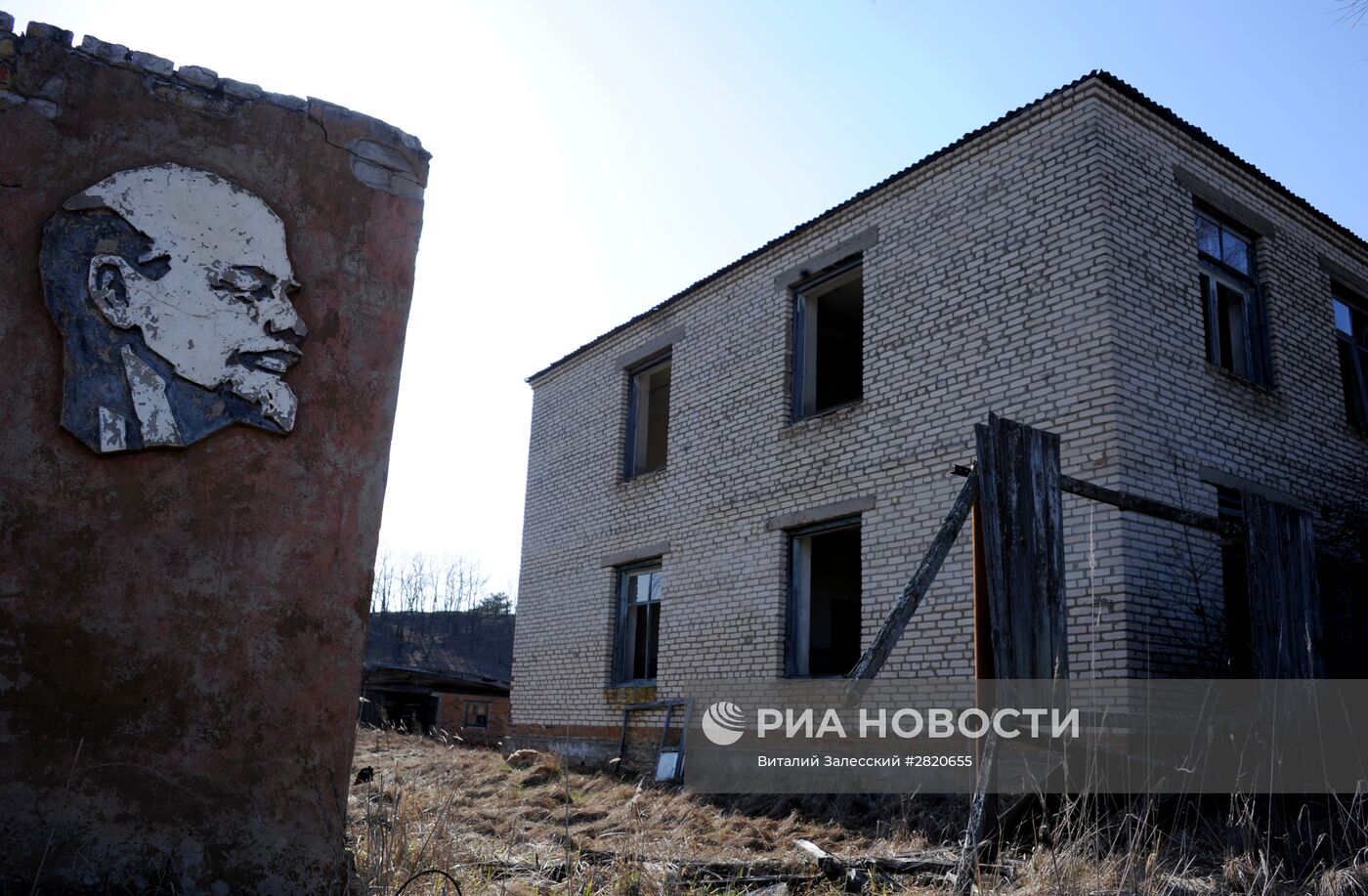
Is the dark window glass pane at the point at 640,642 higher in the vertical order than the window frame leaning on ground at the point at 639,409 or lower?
lower

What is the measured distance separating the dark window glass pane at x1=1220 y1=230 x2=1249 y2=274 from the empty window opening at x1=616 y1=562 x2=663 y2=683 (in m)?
6.71

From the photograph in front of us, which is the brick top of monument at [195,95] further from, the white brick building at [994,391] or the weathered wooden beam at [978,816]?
the white brick building at [994,391]

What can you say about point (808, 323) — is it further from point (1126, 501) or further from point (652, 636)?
point (1126, 501)

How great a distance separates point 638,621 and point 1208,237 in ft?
24.3

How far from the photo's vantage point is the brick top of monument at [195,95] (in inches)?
139

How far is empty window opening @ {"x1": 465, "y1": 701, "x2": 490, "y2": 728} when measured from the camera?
19078mm

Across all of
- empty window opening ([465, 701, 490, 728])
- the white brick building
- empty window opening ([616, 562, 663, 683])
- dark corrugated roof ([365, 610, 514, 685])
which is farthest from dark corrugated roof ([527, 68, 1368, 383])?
dark corrugated roof ([365, 610, 514, 685])

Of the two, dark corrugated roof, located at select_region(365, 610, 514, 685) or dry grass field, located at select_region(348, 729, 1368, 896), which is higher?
dark corrugated roof, located at select_region(365, 610, 514, 685)

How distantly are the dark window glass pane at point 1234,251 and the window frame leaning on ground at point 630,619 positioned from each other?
657cm

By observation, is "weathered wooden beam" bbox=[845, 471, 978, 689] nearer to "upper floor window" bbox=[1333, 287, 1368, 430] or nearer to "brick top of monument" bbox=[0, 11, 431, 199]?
"brick top of monument" bbox=[0, 11, 431, 199]

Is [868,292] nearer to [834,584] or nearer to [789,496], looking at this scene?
[789,496]

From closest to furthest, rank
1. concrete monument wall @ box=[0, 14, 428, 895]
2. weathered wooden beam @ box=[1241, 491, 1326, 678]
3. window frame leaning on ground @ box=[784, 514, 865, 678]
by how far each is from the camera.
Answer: concrete monument wall @ box=[0, 14, 428, 895] → weathered wooden beam @ box=[1241, 491, 1326, 678] → window frame leaning on ground @ box=[784, 514, 865, 678]

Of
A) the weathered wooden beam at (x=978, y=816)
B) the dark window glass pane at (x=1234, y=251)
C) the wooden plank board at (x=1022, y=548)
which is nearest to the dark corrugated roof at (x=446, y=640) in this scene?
the dark window glass pane at (x=1234, y=251)

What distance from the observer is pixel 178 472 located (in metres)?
3.45
